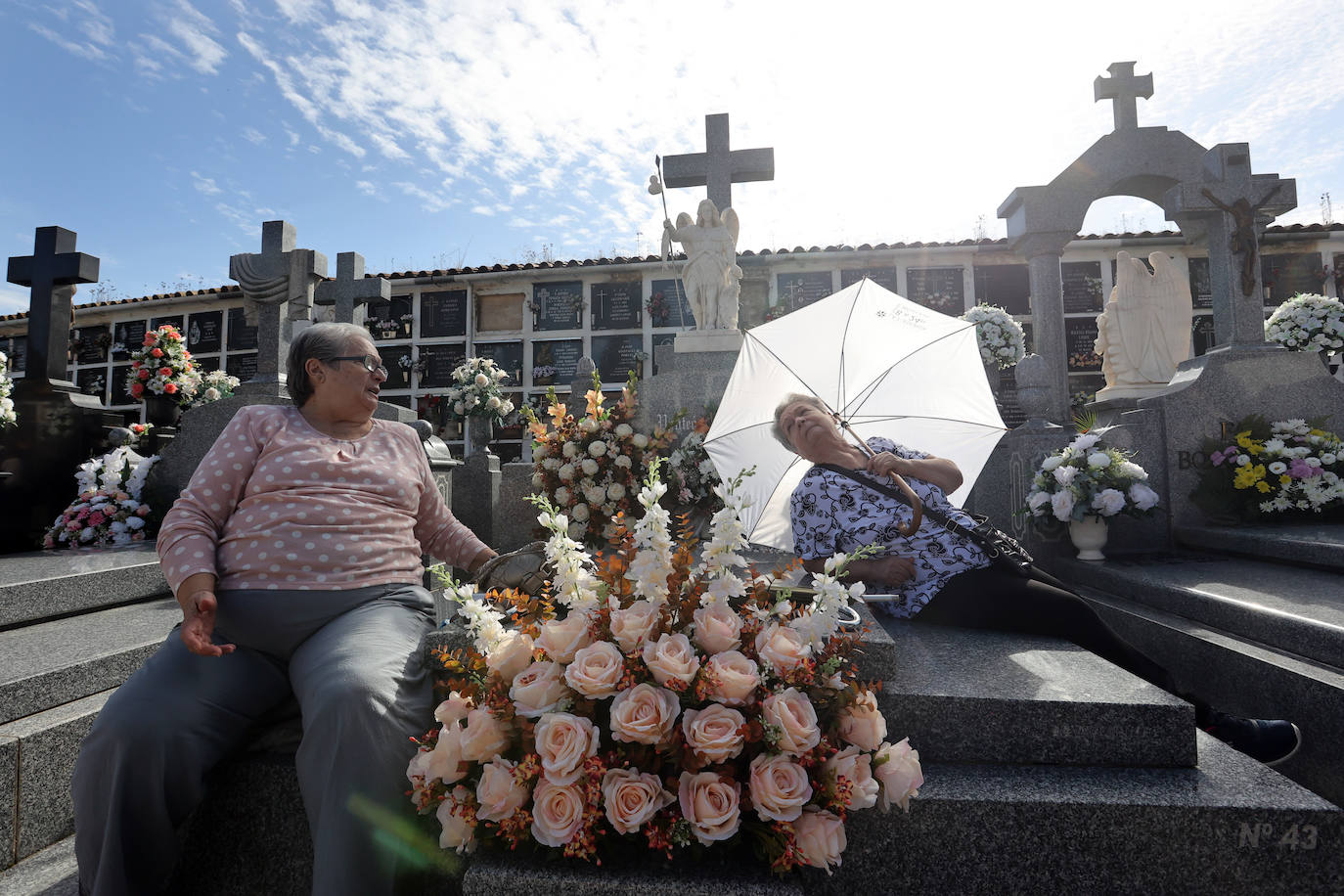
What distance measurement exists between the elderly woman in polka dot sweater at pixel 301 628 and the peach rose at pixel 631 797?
634 mm

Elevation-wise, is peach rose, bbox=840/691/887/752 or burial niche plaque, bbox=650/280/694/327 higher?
burial niche plaque, bbox=650/280/694/327

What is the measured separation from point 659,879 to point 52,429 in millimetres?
7588

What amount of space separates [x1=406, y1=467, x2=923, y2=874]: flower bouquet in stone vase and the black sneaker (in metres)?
1.64

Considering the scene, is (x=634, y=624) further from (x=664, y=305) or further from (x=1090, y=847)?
(x=664, y=305)

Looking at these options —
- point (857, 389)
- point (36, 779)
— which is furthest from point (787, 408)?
point (36, 779)

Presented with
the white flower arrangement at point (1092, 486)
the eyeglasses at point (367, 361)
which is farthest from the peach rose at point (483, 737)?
the white flower arrangement at point (1092, 486)

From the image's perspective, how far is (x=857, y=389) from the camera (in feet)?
11.0

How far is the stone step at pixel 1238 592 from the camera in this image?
9.21ft

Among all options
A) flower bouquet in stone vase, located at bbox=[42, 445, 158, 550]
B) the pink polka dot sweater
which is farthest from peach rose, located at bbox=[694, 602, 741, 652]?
flower bouquet in stone vase, located at bbox=[42, 445, 158, 550]

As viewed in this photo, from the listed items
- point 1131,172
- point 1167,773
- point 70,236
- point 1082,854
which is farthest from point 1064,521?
point 70,236

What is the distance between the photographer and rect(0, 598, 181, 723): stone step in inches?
93.1

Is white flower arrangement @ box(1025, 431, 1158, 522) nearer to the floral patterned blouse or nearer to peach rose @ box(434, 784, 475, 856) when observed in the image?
the floral patterned blouse

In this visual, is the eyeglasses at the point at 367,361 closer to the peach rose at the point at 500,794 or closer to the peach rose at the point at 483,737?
the peach rose at the point at 483,737

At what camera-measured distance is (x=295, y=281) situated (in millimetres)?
6484
